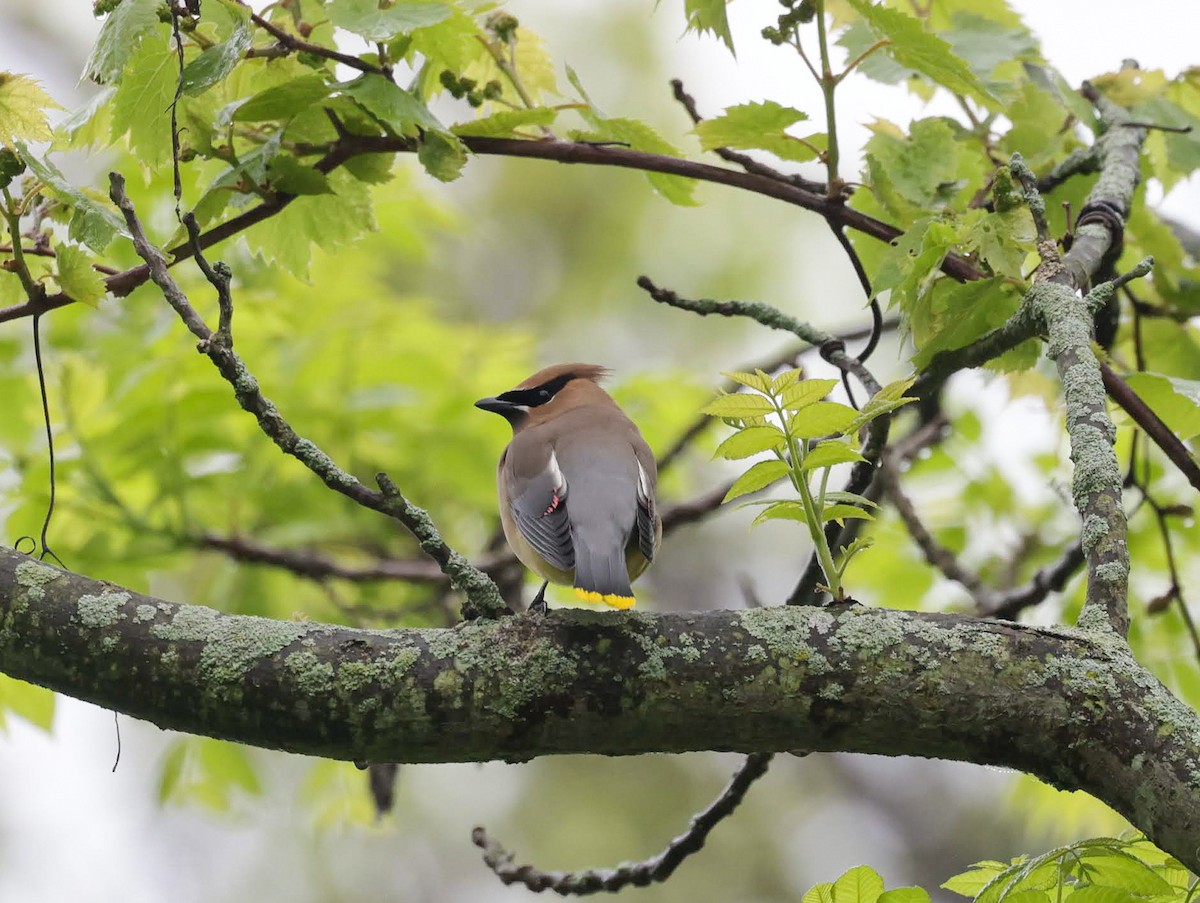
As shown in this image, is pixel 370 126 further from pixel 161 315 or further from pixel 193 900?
pixel 193 900

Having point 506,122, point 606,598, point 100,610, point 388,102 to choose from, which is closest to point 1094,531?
point 606,598

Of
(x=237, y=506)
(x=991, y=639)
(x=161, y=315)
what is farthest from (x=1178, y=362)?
(x=161, y=315)

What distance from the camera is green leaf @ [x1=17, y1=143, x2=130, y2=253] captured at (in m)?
2.57

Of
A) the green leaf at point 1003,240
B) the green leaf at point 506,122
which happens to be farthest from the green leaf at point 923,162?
the green leaf at point 506,122

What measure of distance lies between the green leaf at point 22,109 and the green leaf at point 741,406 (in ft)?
4.71

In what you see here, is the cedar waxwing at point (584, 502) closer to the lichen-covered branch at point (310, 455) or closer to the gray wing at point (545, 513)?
the gray wing at point (545, 513)

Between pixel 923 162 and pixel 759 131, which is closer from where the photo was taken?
pixel 759 131

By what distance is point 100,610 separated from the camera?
7.51 ft

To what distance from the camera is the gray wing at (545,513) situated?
341cm

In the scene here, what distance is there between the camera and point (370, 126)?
3.06 m

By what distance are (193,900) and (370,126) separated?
448 inches

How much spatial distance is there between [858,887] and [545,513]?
164 centimetres

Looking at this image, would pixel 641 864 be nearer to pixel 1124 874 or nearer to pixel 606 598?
pixel 606 598

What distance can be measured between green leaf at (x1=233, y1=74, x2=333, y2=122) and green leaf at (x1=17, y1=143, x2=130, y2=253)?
380 millimetres
